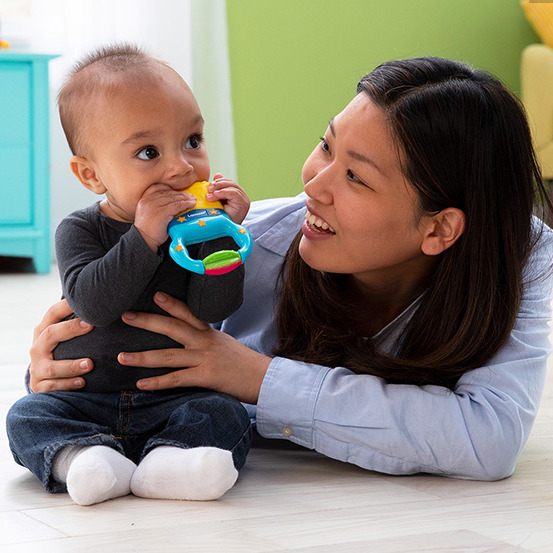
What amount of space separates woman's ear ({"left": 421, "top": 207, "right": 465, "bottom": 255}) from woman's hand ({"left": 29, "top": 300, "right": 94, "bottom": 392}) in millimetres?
444

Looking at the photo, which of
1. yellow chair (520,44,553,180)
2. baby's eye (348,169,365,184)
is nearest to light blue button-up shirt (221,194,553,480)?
baby's eye (348,169,365,184)

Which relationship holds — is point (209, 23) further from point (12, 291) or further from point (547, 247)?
point (547, 247)

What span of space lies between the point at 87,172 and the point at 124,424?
0.32m

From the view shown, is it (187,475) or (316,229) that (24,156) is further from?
(187,475)

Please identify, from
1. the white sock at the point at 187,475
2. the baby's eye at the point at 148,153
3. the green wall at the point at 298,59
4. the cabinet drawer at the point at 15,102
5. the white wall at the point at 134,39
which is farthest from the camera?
the green wall at the point at 298,59

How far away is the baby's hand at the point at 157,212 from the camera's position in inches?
41.3

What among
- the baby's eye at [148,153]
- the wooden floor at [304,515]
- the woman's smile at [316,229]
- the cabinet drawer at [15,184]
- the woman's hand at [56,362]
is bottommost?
the cabinet drawer at [15,184]

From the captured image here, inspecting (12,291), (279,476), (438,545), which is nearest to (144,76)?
(279,476)

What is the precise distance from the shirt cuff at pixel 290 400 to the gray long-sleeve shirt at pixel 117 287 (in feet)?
0.35

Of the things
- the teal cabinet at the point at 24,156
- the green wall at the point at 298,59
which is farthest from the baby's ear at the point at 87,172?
the green wall at the point at 298,59

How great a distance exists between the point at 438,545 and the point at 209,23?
321 cm

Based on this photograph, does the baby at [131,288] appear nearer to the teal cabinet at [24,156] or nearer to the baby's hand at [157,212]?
the baby's hand at [157,212]

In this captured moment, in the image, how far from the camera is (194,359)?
112 centimetres

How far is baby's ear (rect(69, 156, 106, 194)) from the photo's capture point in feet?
3.68
